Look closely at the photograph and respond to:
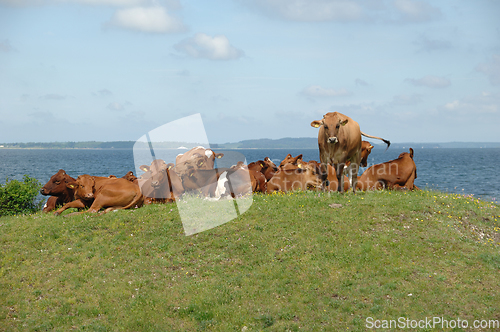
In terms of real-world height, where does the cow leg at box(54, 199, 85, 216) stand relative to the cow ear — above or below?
below

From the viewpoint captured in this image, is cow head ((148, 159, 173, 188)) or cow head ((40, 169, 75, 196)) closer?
cow head ((40, 169, 75, 196))

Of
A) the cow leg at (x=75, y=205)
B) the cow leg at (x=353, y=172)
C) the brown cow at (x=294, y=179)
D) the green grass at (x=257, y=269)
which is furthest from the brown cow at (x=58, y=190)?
the cow leg at (x=353, y=172)

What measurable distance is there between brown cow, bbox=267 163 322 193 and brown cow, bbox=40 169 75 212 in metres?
9.36

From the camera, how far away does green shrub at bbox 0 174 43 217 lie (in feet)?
60.1

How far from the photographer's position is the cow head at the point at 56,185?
674 inches

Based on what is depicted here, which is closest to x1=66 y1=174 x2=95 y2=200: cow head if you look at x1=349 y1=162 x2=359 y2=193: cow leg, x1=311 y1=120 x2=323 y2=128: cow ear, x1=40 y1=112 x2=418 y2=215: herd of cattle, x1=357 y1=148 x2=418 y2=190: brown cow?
x1=40 y1=112 x2=418 y2=215: herd of cattle

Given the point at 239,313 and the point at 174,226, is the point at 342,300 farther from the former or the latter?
the point at 174,226

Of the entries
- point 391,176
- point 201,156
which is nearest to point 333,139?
point 391,176

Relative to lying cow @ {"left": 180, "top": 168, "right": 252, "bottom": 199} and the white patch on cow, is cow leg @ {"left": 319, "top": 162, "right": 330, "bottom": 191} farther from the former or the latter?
the white patch on cow

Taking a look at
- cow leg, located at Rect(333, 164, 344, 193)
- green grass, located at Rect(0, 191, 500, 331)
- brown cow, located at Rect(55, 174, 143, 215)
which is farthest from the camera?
cow leg, located at Rect(333, 164, 344, 193)

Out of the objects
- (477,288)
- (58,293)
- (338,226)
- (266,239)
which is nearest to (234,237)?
(266,239)

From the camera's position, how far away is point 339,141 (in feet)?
54.4

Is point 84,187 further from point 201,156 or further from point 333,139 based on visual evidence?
point 333,139

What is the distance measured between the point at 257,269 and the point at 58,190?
10.4 meters
